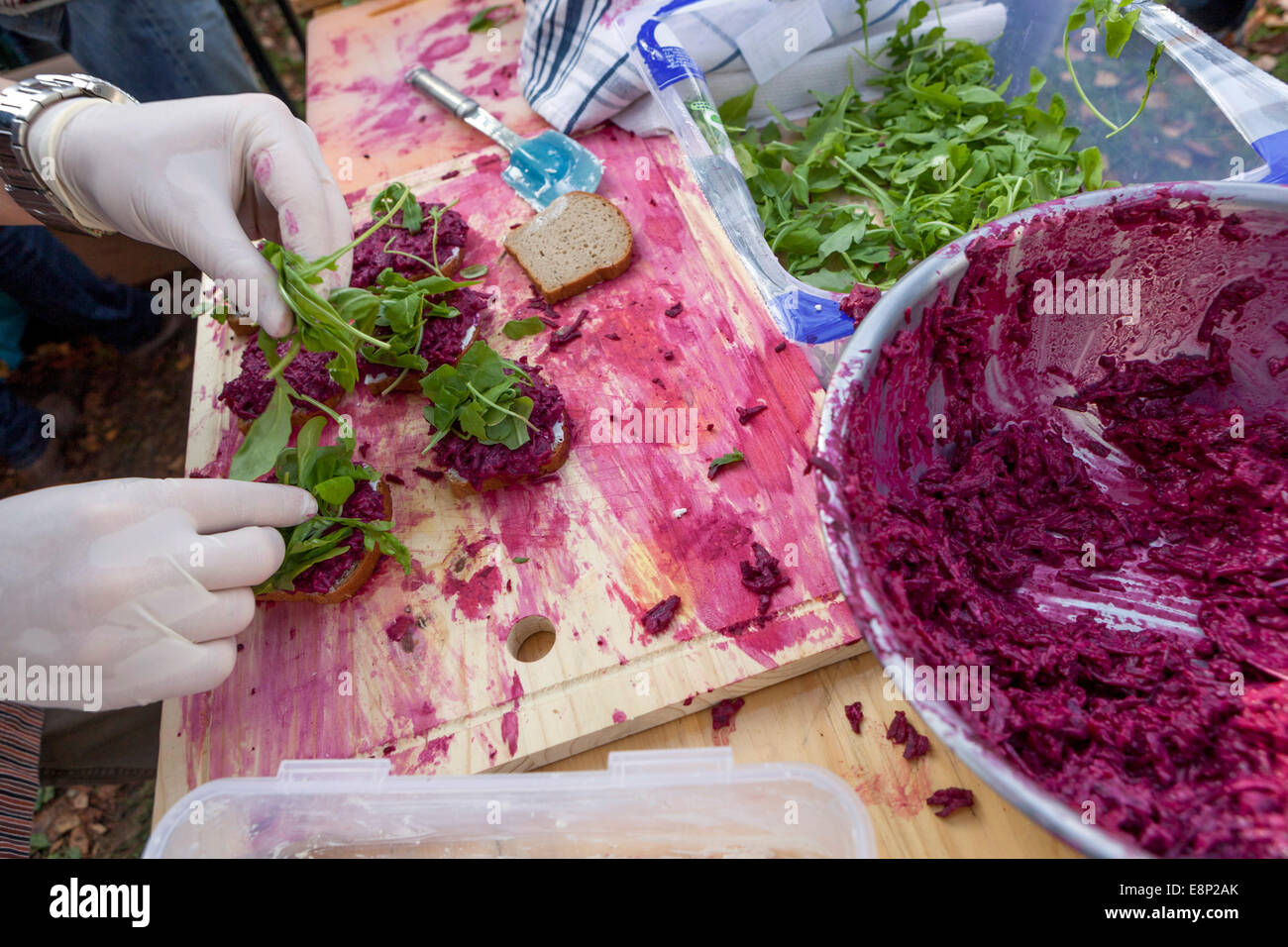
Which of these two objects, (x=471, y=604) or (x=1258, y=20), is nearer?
(x=471, y=604)

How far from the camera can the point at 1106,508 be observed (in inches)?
86.0

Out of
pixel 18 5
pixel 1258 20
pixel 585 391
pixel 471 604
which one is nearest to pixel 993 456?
pixel 585 391

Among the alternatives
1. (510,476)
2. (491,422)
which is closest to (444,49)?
(491,422)

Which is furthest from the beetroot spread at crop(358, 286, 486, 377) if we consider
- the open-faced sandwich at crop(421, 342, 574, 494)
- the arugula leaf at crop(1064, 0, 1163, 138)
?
the arugula leaf at crop(1064, 0, 1163, 138)

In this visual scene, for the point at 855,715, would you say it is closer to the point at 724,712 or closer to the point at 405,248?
the point at 724,712

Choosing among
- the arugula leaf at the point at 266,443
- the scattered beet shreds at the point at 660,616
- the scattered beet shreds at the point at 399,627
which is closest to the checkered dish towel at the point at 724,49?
the arugula leaf at the point at 266,443

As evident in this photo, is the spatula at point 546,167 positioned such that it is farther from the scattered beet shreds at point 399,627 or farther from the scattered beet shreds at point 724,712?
the scattered beet shreds at point 724,712

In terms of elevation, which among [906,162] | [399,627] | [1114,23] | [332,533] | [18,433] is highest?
[1114,23]

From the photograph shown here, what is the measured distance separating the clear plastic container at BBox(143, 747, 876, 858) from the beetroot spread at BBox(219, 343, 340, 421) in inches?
63.0

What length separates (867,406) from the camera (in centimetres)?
187

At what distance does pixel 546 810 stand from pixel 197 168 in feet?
8.30

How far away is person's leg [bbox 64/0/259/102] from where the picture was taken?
394 centimetres

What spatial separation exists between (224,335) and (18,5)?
6.57 feet
